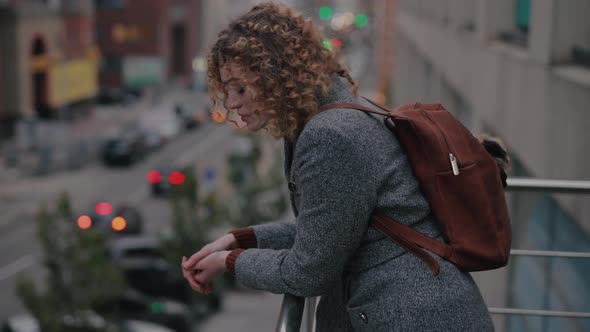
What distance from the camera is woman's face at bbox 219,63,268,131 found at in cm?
248

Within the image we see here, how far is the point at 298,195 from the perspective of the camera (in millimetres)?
2547

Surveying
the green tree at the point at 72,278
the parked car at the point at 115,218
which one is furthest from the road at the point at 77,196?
the green tree at the point at 72,278

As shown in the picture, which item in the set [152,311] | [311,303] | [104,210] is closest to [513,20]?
[311,303]

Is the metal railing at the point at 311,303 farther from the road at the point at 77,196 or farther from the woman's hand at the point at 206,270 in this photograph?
the road at the point at 77,196

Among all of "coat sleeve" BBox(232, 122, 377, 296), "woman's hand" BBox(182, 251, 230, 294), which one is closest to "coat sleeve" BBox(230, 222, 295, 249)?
"woman's hand" BBox(182, 251, 230, 294)

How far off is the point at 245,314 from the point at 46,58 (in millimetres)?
37250

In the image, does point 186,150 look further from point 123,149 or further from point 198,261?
point 198,261

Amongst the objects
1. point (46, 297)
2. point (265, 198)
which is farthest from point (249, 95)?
point (265, 198)

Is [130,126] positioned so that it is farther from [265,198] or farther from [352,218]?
[352,218]

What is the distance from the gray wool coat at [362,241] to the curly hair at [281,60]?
0.07 m

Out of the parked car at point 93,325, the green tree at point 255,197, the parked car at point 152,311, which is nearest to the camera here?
the parked car at point 93,325

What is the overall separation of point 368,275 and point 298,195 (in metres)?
0.31

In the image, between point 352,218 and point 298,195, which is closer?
point 352,218

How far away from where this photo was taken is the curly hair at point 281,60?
2434 mm
